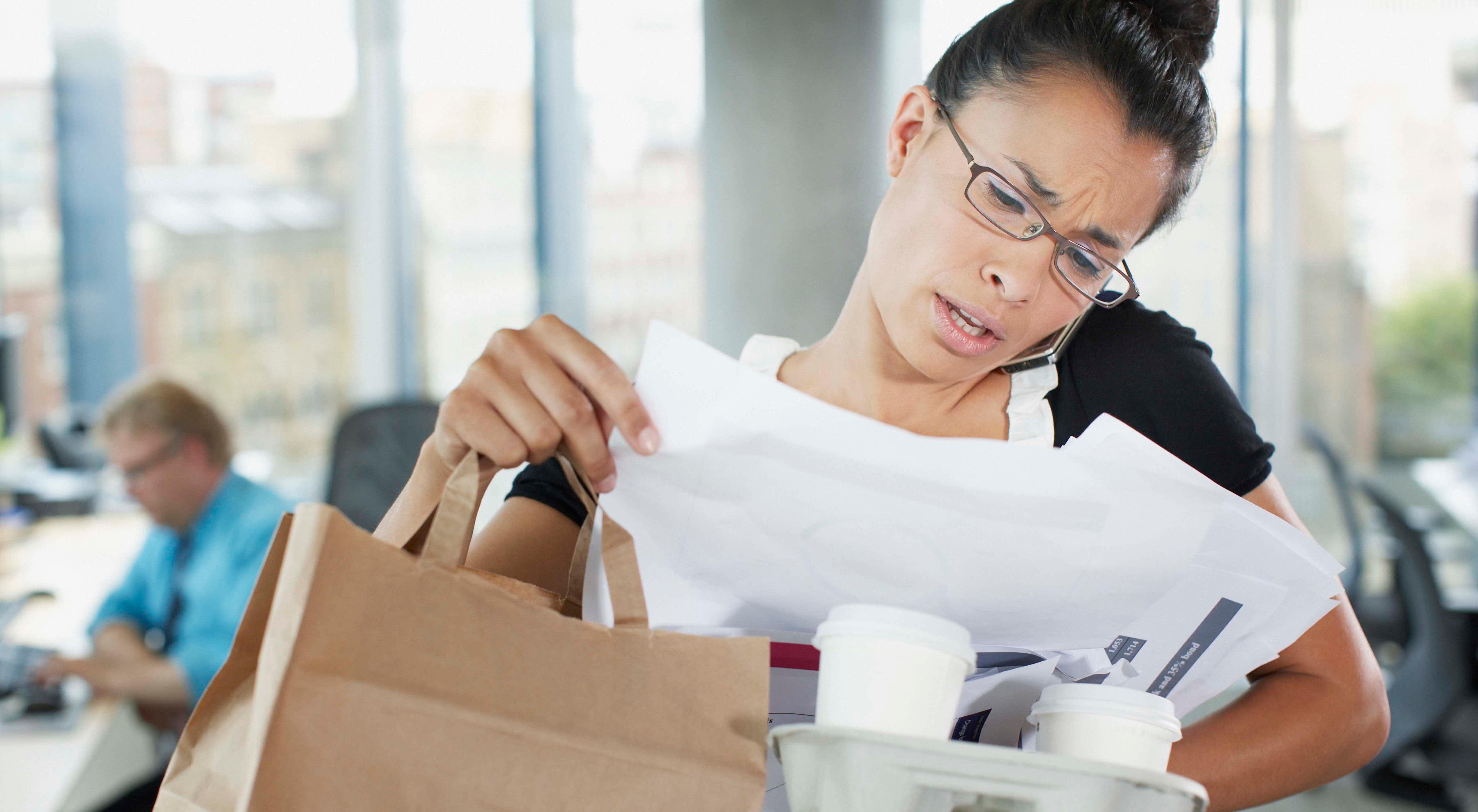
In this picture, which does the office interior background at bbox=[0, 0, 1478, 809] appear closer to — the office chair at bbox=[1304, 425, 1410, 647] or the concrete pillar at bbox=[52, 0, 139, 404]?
the concrete pillar at bbox=[52, 0, 139, 404]

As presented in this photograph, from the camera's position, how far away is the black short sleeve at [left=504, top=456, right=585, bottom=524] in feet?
2.93

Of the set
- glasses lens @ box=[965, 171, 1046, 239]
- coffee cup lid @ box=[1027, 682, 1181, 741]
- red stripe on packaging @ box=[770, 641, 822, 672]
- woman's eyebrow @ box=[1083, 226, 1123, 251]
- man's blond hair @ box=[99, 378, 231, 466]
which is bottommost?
man's blond hair @ box=[99, 378, 231, 466]

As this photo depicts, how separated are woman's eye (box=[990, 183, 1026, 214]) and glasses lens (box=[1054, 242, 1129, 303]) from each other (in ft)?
0.12

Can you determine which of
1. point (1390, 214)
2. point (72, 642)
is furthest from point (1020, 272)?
point (1390, 214)

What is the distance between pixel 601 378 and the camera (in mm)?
610

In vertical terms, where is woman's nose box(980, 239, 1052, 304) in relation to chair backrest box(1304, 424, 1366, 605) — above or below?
above

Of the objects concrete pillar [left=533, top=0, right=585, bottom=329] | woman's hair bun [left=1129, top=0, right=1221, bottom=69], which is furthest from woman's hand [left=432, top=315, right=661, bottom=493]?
concrete pillar [left=533, top=0, right=585, bottom=329]

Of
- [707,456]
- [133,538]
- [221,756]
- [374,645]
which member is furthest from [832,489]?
[133,538]

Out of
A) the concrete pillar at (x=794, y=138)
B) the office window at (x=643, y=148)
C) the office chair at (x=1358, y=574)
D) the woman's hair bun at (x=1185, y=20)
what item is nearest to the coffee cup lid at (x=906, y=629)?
the woman's hair bun at (x=1185, y=20)

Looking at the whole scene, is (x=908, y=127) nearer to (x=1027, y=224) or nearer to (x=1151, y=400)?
(x=1027, y=224)

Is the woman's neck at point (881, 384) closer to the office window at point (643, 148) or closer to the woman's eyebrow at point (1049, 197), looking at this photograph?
the woman's eyebrow at point (1049, 197)

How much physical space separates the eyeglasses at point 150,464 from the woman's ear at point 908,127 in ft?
7.03

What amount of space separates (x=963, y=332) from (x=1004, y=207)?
0.09 m

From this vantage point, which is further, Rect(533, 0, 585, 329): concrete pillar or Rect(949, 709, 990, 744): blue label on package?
Rect(533, 0, 585, 329): concrete pillar
